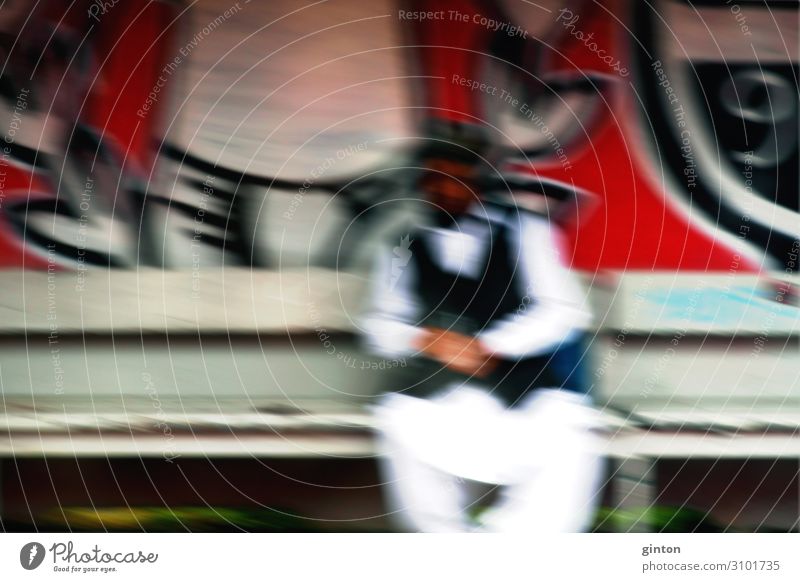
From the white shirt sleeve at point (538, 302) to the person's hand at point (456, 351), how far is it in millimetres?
17

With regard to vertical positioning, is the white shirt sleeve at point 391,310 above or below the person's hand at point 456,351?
above

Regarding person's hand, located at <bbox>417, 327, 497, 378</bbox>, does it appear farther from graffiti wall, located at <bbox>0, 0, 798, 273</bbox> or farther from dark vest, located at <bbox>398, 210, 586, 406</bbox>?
graffiti wall, located at <bbox>0, 0, 798, 273</bbox>

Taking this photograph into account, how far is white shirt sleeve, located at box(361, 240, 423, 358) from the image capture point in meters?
1.13

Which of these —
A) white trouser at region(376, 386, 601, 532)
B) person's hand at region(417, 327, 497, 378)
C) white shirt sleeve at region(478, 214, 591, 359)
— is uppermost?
white shirt sleeve at region(478, 214, 591, 359)

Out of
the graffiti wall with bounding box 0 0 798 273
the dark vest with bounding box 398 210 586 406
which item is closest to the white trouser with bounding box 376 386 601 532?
the dark vest with bounding box 398 210 586 406

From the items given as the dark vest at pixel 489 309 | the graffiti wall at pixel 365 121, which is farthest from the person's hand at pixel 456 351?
the graffiti wall at pixel 365 121

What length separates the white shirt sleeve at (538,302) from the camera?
1.13 m

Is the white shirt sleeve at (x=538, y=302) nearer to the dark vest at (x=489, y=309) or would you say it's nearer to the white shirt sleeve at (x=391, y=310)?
the dark vest at (x=489, y=309)

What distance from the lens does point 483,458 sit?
114 cm

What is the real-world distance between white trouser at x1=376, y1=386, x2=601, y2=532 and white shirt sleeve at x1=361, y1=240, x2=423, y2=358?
3.1 inches

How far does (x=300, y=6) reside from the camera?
1124mm

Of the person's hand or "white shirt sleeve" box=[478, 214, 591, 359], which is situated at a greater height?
"white shirt sleeve" box=[478, 214, 591, 359]

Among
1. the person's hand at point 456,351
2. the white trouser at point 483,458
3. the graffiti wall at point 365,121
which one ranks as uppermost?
the graffiti wall at point 365,121
